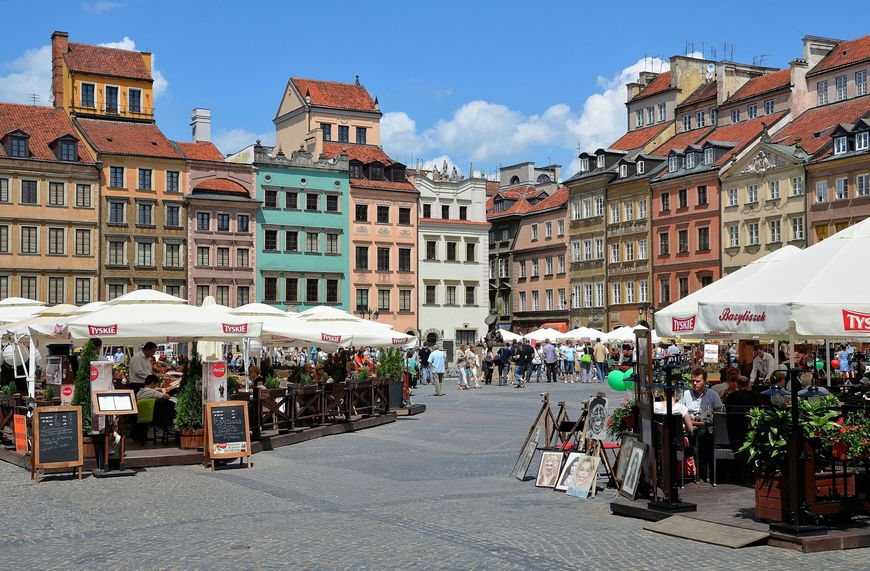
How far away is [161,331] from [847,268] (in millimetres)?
9864

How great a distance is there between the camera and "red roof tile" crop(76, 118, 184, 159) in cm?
6438

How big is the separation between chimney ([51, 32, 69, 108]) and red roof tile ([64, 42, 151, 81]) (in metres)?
0.44

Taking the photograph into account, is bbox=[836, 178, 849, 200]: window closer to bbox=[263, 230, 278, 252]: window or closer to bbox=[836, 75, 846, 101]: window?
bbox=[836, 75, 846, 101]: window

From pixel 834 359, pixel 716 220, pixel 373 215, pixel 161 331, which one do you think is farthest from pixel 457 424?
pixel 373 215

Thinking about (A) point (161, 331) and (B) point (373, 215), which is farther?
(B) point (373, 215)

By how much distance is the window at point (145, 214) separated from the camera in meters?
64.8

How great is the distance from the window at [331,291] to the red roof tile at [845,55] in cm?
2949

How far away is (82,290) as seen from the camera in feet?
207

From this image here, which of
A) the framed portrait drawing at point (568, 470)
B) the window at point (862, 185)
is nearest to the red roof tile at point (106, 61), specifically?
the window at point (862, 185)

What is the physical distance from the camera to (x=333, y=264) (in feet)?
234

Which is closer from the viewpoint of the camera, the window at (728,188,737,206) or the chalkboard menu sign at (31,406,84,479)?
the chalkboard menu sign at (31,406,84,479)

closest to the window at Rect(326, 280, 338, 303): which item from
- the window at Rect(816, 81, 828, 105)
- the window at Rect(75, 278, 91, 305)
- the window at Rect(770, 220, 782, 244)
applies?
the window at Rect(75, 278, 91, 305)

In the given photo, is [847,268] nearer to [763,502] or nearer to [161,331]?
[763,502]

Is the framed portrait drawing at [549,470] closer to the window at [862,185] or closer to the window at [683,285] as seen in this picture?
the window at [862,185]
